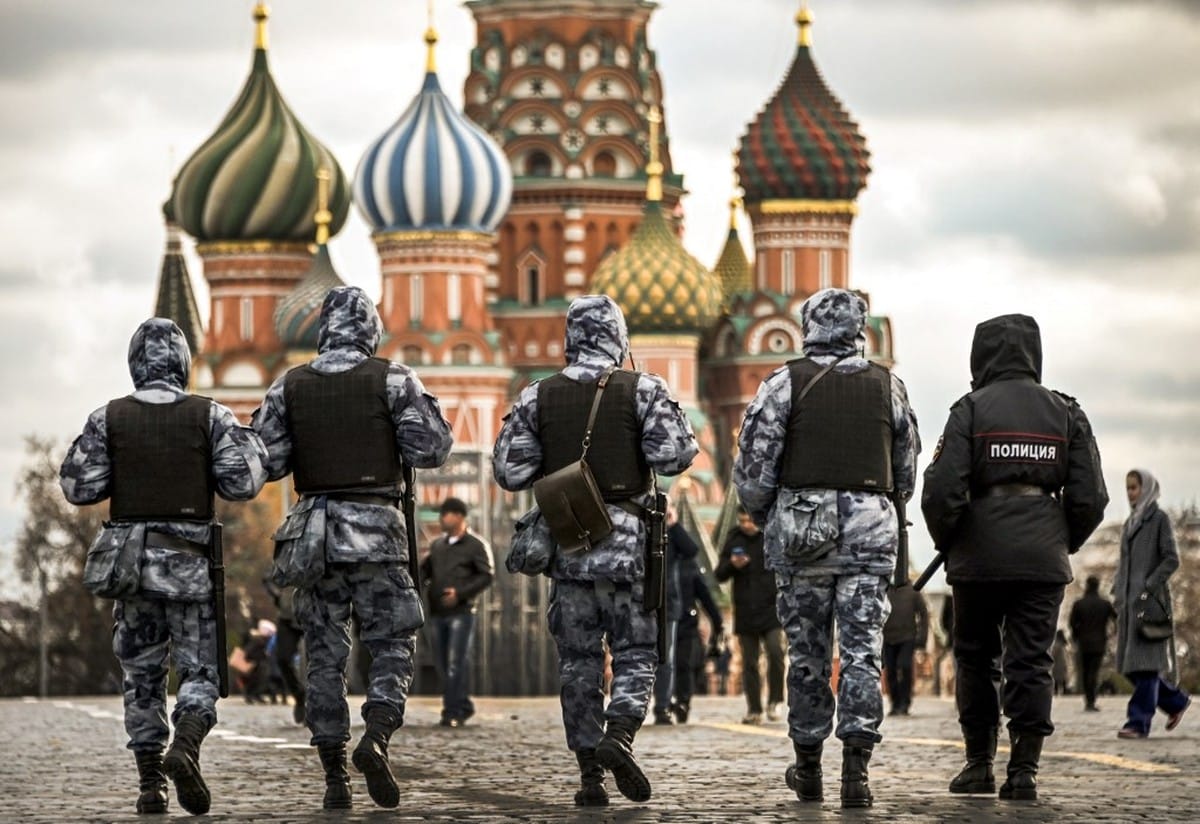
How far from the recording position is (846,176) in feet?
286

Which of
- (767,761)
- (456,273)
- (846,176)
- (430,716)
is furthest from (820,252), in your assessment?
(767,761)

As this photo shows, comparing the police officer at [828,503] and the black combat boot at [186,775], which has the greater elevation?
the police officer at [828,503]

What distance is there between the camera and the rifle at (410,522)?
1458 centimetres

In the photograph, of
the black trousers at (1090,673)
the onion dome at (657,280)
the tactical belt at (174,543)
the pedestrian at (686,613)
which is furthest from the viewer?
the onion dome at (657,280)

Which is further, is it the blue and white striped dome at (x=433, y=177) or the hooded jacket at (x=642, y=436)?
the blue and white striped dome at (x=433, y=177)

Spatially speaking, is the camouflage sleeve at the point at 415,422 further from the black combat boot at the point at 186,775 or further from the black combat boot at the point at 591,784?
the black combat boot at the point at 186,775

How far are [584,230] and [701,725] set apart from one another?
66804 mm

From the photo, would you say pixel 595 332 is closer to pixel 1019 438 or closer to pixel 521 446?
pixel 521 446

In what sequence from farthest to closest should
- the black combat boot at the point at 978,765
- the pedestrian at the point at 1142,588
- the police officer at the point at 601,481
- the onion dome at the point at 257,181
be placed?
the onion dome at the point at 257,181
the pedestrian at the point at 1142,588
the black combat boot at the point at 978,765
the police officer at the point at 601,481

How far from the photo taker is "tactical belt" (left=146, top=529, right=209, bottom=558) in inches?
568

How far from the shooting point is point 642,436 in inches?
578

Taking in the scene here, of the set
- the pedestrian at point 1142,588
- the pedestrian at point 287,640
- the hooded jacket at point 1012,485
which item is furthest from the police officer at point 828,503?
the pedestrian at point 287,640

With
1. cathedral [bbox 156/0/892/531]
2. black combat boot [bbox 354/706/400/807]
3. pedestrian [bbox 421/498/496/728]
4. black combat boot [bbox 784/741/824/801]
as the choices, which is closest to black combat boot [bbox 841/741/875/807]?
black combat boot [bbox 784/741/824/801]

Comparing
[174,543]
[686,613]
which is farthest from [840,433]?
[686,613]
